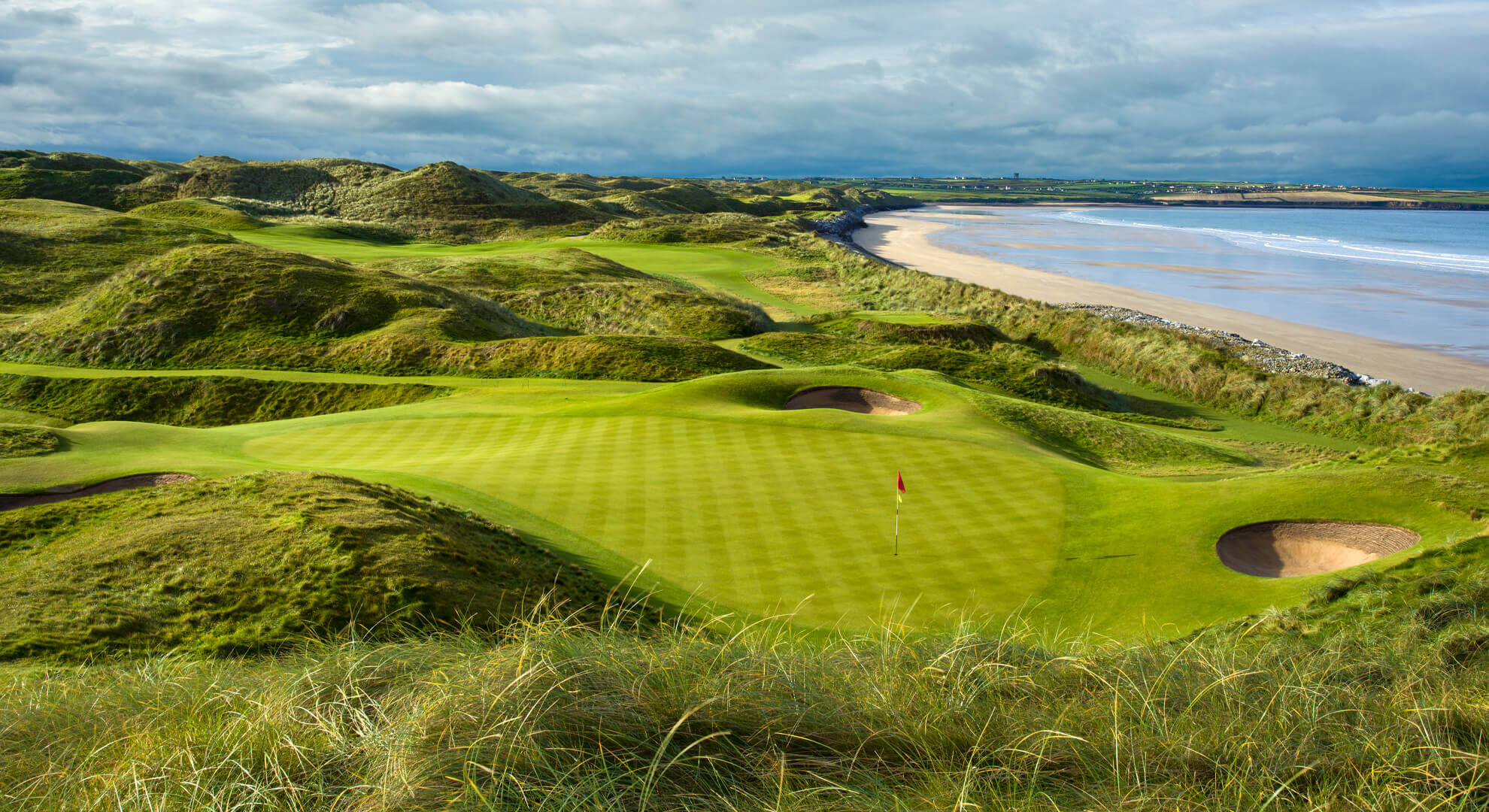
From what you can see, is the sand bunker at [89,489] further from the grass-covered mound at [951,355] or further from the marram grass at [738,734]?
the grass-covered mound at [951,355]

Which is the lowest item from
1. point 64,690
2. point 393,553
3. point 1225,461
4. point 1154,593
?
point 1225,461

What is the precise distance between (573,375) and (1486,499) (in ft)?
97.6

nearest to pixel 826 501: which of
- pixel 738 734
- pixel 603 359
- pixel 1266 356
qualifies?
pixel 738 734

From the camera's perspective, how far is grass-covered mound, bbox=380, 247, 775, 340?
4806 centimetres

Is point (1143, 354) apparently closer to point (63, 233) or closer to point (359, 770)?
point (359, 770)

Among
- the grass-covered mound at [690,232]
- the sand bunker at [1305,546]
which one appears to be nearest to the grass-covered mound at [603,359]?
the sand bunker at [1305,546]

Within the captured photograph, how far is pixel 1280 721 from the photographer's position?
4570 millimetres

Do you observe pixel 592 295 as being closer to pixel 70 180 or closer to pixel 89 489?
pixel 89 489

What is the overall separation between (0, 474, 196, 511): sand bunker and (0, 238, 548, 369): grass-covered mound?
68.0 ft

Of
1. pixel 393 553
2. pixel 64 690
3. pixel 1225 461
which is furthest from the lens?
pixel 1225 461

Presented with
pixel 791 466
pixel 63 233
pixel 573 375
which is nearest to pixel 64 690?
pixel 791 466

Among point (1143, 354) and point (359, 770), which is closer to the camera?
point (359, 770)

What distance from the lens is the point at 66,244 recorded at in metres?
47.8

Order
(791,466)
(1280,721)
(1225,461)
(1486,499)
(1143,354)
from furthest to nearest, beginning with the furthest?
(1143,354)
(1225,461)
(791,466)
(1486,499)
(1280,721)
